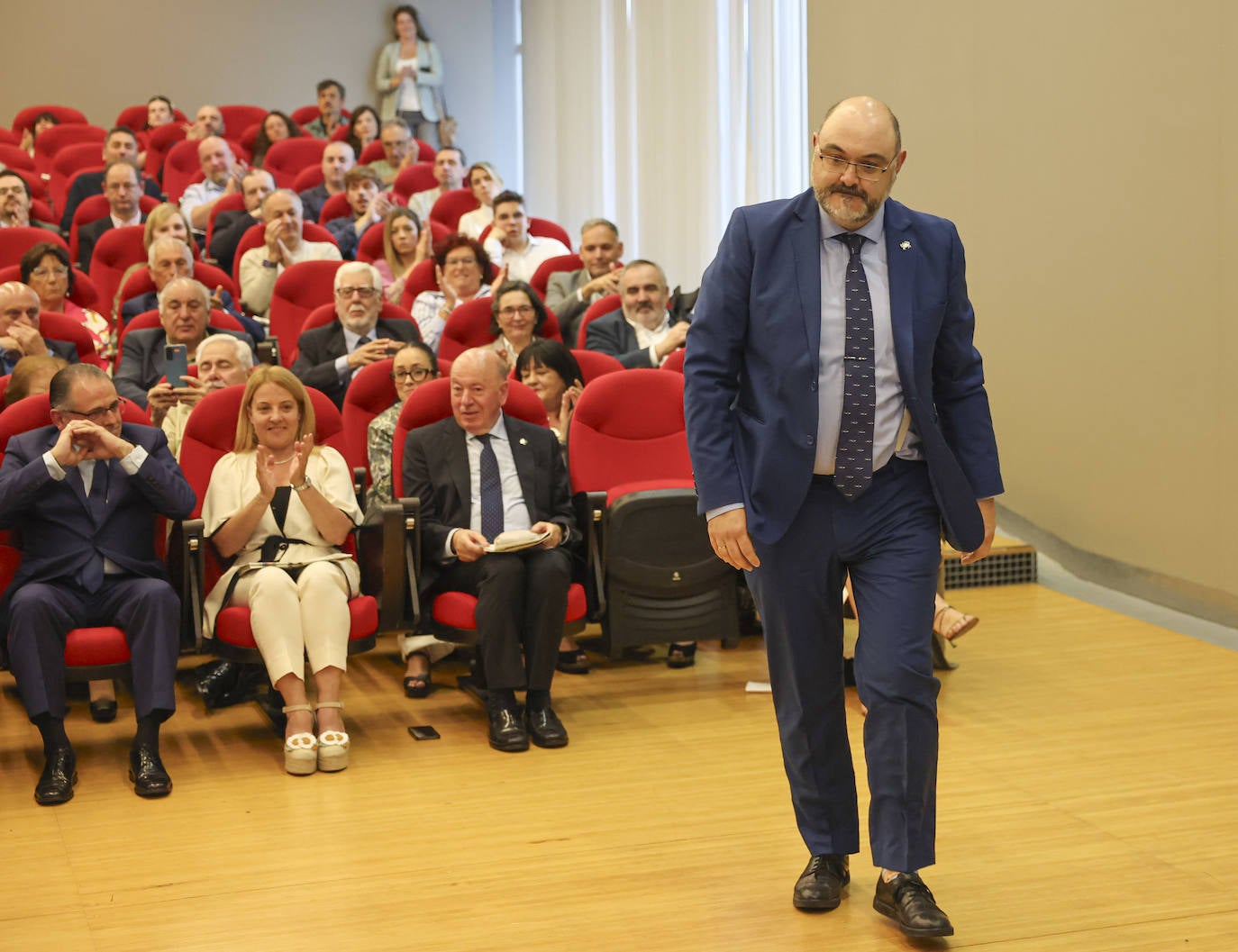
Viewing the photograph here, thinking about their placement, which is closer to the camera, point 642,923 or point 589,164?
point 642,923

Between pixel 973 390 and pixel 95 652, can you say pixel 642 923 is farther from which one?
pixel 95 652

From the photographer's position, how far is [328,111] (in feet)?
33.2

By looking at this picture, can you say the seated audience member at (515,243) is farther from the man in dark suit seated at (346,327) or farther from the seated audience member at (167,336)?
the seated audience member at (167,336)

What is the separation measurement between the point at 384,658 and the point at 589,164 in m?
5.79

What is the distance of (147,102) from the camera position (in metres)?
10.9

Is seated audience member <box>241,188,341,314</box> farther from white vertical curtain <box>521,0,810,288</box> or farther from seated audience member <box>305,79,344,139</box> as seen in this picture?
seated audience member <box>305,79,344,139</box>

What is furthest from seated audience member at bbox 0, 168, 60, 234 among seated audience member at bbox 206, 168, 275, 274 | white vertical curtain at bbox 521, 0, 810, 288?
white vertical curtain at bbox 521, 0, 810, 288

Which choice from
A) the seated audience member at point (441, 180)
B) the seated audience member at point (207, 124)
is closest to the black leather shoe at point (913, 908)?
the seated audience member at point (441, 180)

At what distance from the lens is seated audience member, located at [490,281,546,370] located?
16.8 ft

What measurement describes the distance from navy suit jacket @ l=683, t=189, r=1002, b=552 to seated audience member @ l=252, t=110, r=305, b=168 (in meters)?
7.66

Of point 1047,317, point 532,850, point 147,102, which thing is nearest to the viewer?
point 532,850

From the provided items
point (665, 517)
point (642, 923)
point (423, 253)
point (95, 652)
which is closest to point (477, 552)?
point (665, 517)

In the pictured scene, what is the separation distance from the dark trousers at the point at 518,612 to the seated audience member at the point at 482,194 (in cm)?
421

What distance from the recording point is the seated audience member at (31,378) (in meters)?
3.88
